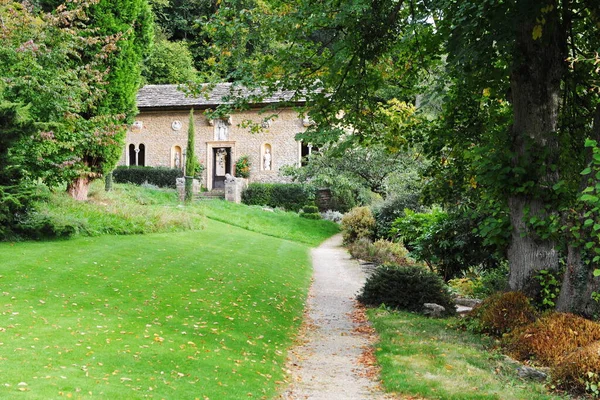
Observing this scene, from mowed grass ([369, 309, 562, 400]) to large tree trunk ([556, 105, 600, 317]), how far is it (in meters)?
1.36

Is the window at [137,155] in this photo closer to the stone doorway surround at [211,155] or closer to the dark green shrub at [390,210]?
the stone doorway surround at [211,155]

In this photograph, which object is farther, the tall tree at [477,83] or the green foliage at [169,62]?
the green foliage at [169,62]

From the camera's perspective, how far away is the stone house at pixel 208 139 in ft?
127

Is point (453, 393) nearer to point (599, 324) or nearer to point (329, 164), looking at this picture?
point (599, 324)

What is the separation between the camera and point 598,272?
21.0 ft

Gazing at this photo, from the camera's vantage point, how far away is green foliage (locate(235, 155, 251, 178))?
1527 inches

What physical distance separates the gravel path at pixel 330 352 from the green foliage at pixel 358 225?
25.0 feet

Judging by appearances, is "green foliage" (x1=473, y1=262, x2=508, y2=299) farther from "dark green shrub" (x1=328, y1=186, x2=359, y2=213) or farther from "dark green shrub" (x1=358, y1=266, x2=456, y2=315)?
"dark green shrub" (x1=328, y1=186, x2=359, y2=213)

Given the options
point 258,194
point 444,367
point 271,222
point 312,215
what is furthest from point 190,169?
point 444,367

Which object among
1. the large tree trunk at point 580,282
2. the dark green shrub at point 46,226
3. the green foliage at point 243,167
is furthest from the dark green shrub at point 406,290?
the green foliage at point 243,167

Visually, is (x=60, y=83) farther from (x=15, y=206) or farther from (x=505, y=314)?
(x=505, y=314)

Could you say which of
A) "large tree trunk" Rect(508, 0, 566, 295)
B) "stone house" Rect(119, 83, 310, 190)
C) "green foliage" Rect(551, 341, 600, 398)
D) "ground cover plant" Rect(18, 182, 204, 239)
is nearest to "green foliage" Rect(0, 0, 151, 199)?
"ground cover plant" Rect(18, 182, 204, 239)

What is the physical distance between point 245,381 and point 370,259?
43.9 ft

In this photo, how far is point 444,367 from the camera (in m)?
6.91
